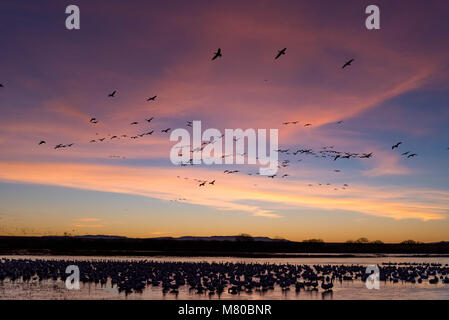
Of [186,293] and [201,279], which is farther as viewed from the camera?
[201,279]

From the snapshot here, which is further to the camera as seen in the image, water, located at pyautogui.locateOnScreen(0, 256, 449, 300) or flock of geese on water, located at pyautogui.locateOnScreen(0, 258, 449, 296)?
flock of geese on water, located at pyautogui.locateOnScreen(0, 258, 449, 296)

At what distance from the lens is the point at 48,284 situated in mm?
37844

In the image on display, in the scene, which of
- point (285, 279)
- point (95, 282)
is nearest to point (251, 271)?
point (285, 279)

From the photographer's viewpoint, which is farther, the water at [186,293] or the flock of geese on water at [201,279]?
the flock of geese on water at [201,279]
